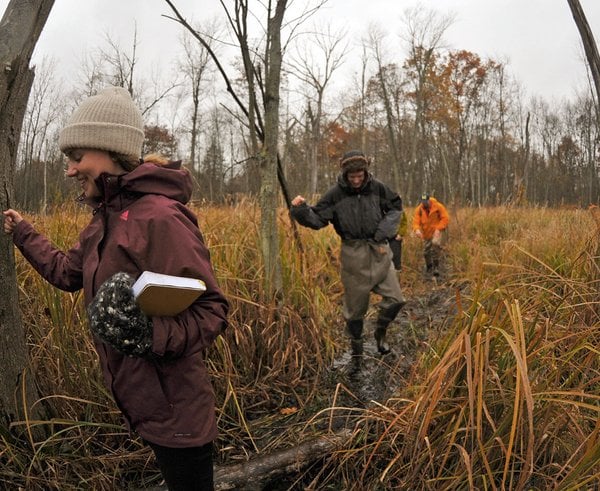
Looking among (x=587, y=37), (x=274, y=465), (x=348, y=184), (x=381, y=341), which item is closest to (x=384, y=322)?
(x=381, y=341)

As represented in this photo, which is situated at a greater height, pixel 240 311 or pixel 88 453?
pixel 240 311

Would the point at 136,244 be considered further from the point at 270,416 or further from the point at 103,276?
the point at 270,416

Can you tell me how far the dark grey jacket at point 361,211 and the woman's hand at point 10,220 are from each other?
2.34 metres

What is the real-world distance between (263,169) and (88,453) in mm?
2175

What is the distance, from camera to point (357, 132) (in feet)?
107

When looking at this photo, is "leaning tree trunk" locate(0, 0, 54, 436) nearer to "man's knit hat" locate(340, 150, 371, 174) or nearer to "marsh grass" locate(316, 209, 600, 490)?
"marsh grass" locate(316, 209, 600, 490)

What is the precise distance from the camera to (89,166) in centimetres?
144

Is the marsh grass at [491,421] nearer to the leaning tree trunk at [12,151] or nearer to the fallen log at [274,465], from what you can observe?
the fallen log at [274,465]

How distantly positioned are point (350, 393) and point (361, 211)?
1970 mm

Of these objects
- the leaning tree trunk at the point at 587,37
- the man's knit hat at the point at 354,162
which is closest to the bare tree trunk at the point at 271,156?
the man's knit hat at the point at 354,162

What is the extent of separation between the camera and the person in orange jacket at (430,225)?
7992 millimetres

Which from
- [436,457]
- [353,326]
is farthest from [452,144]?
[436,457]

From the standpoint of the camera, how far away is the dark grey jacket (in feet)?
12.4

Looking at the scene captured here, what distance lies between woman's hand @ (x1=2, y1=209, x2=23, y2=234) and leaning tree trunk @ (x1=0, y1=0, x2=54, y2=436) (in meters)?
0.03
